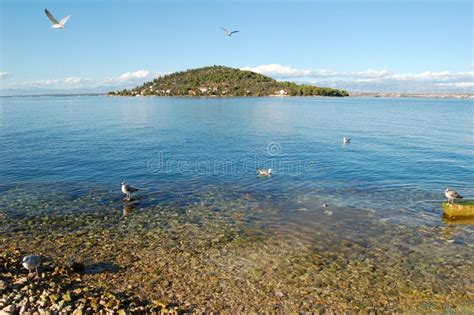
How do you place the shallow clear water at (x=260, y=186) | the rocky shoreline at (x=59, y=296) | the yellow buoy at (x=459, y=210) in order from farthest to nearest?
the yellow buoy at (x=459, y=210) → the shallow clear water at (x=260, y=186) → the rocky shoreline at (x=59, y=296)

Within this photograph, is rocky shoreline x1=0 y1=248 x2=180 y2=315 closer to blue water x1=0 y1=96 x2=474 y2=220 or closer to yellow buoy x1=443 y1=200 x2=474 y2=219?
blue water x1=0 y1=96 x2=474 y2=220

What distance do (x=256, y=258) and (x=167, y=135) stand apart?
150 feet

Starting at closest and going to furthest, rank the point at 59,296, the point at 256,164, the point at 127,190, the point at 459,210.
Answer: the point at 59,296, the point at 459,210, the point at 127,190, the point at 256,164

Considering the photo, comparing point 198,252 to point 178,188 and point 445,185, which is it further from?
point 445,185

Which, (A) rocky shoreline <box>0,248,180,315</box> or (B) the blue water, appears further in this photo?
(B) the blue water

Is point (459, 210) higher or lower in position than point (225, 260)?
higher

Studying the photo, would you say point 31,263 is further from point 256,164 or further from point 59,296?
point 256,164

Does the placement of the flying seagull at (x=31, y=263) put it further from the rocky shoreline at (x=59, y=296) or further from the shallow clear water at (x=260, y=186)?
the shallow clear water at (x=260, y=186)

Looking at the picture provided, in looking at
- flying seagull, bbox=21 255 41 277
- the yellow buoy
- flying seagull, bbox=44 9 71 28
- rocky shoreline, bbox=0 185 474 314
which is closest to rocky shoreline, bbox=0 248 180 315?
rocky shoreline, bbox=0 185 474 314

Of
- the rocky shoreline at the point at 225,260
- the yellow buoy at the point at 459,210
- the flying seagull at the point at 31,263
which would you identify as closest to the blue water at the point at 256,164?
the yellow buoy at the point at 459,210

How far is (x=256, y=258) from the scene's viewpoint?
16.5 m

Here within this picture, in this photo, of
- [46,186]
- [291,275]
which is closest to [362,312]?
[291,275]

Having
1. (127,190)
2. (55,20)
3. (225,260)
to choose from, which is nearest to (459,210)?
(225,260)

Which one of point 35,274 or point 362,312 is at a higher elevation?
point 35,274
